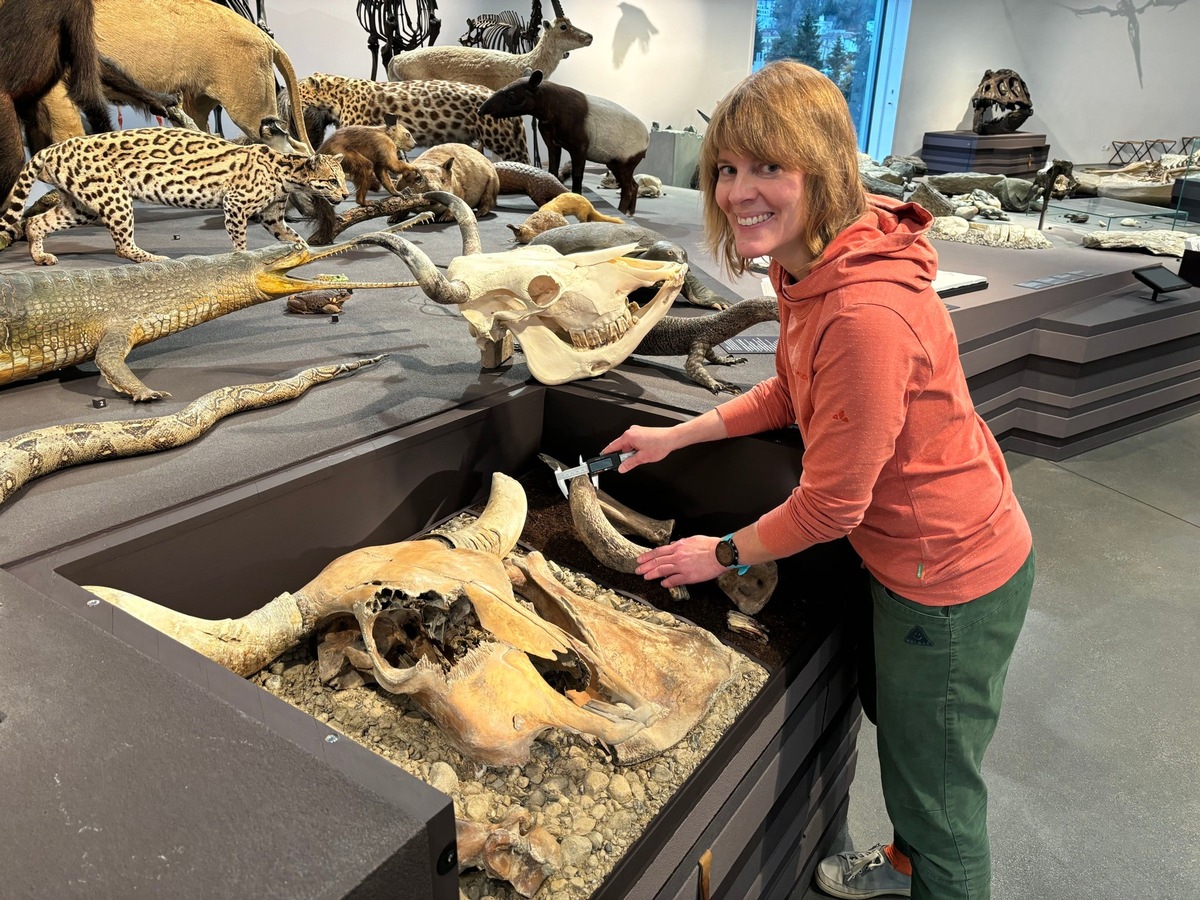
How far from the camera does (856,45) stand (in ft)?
31.1

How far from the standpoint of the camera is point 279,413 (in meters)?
2.01

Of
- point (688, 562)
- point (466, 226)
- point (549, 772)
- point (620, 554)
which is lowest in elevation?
point (549, 772)

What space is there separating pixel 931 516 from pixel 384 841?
1.02m

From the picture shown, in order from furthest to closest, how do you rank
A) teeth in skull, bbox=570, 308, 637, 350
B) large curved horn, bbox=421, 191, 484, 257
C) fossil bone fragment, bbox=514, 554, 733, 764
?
large curved horn, bbox=421, 191, 484, 257 < teeth in skull, bbox=570, 308, 637, 350 < fossil bone fragment, bbox=514, 554, 733, 764

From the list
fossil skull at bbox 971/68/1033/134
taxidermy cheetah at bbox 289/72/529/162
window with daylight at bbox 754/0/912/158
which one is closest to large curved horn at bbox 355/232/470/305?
taxidermy cheetah at bbox 289/72/529/162

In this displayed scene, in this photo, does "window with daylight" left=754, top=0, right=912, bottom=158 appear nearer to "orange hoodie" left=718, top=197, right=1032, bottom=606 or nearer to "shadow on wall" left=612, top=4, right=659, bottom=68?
"shadow on wall" left=612, top=4, right=659, bottom=68

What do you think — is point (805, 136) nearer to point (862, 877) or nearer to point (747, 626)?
point (747, 626)

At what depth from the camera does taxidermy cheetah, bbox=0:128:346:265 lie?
293 centimetres

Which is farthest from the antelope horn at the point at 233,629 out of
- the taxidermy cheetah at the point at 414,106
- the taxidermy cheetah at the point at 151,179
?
the taxidermy cheetah at the point at 414,106

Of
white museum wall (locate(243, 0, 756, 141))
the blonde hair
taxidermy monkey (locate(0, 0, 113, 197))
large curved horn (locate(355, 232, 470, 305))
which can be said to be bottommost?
large curved horn (locate(355, 232, 470, 305))

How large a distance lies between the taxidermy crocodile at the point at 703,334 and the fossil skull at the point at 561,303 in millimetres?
208

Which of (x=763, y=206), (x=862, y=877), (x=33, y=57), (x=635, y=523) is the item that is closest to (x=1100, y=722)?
(x=862, y=877)

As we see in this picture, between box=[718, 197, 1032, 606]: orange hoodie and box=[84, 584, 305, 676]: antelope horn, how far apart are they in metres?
0.82

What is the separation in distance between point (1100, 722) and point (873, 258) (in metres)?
1.98
